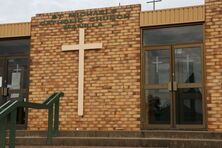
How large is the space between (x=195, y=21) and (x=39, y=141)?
4.37m

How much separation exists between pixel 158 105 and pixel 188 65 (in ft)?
3.79

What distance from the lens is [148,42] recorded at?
9.59 m

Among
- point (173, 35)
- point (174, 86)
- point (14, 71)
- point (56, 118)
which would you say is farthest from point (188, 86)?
point (14, 71)

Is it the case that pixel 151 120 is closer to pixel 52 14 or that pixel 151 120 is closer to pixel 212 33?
pixel 212 33

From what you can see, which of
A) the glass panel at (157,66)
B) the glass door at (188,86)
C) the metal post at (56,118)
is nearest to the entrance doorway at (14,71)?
the metal post at (56,118)

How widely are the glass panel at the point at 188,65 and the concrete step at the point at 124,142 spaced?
188 cm

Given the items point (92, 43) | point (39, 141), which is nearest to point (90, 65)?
point (92, 43)

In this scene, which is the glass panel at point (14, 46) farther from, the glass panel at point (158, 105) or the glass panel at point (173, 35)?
the glass panel at point (158, 105)

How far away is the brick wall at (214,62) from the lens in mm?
8680

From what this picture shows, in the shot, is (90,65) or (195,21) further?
(90,65)

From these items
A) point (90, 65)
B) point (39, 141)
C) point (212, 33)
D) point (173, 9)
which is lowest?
point (39, 141)

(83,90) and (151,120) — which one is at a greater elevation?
(83,90)

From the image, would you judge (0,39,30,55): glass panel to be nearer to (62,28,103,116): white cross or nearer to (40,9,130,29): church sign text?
(40,9,130,29): church sign text

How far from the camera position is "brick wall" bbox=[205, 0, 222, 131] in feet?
28.5
